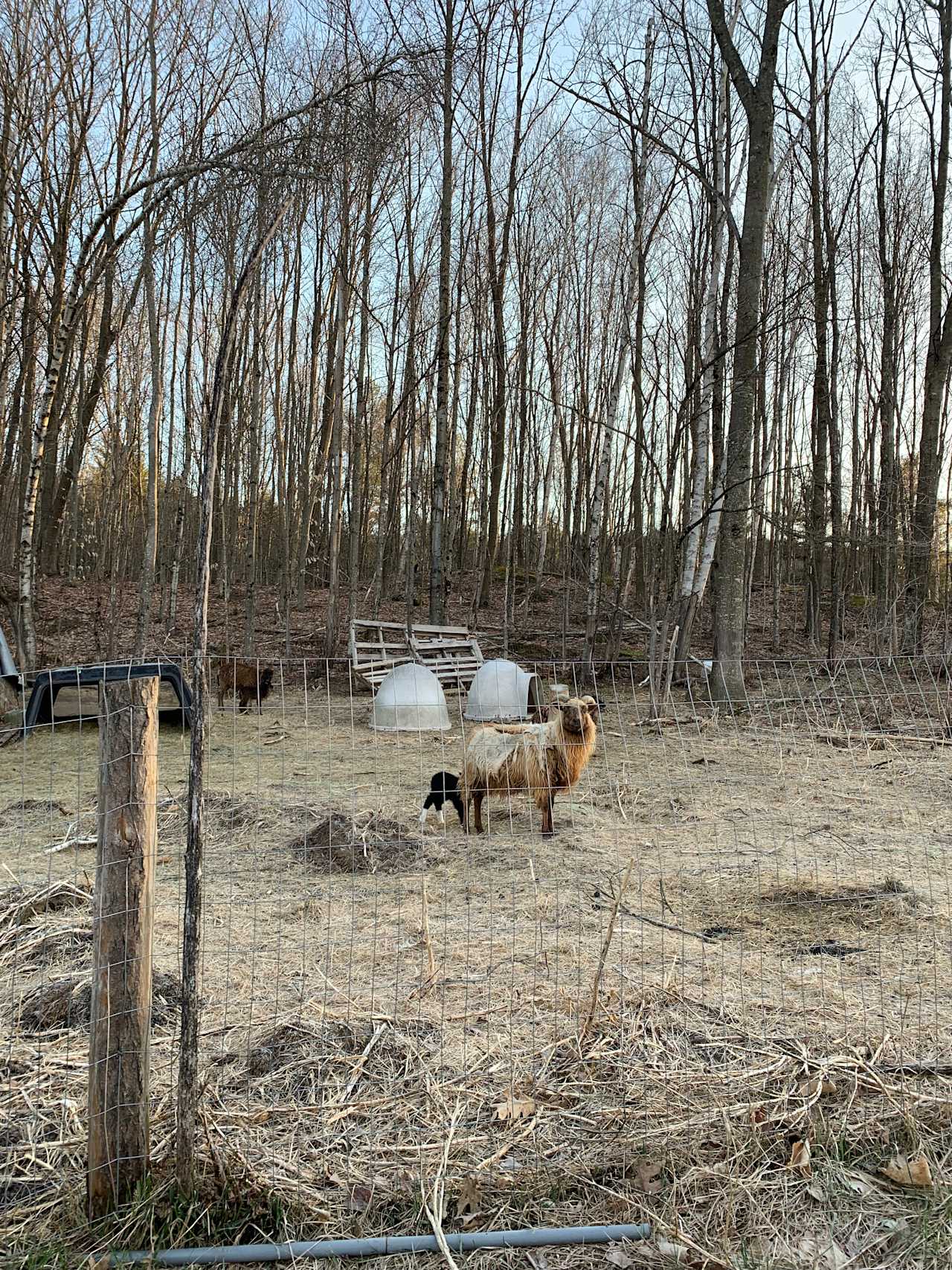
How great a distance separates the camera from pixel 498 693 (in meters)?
10.8

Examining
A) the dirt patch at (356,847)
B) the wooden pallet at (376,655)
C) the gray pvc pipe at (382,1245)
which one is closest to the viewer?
the gray pvc pipe at (382,1245)

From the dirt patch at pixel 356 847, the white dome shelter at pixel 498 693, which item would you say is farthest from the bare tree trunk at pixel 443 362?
the dirt patch at pixel 356 847

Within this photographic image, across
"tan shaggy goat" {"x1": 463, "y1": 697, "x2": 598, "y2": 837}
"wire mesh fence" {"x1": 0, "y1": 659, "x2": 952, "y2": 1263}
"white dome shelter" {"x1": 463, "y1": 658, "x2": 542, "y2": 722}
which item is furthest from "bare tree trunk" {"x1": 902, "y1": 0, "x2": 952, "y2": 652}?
"tan shaggy goat" {"x1": 463, "y1": 697, "x2": 598, "y2": 837}

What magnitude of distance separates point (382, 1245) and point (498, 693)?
28.4 ft

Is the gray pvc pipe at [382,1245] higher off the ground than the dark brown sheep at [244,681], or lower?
lower

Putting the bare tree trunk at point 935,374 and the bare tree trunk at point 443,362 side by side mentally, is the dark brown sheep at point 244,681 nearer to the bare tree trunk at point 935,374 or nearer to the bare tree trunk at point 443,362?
the bare tree trunk at point 443,362

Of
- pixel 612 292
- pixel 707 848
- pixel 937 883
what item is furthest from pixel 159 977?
pixel 612 292

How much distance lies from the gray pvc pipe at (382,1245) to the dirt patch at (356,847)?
2.86 m

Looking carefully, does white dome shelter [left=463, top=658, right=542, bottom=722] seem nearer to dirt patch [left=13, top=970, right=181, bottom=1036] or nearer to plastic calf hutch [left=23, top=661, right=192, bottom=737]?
plastic calf hutch [left=23, top=661, right=192, bottom=737]

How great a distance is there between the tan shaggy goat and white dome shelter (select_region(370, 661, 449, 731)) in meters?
4.14

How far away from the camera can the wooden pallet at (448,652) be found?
1273cm

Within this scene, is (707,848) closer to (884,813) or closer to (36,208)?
(884,813)

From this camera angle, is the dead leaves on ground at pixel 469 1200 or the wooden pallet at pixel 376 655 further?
the wooden pallet at pixel 376 655

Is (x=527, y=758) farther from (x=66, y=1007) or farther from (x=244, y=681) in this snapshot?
(x=244, y=681)
